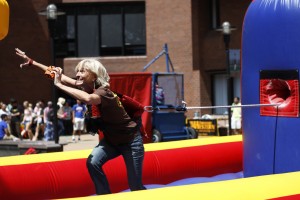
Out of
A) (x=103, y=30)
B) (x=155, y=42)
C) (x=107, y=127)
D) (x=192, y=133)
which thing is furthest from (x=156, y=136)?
(x=103, y=30)

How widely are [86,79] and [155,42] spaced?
851 inches

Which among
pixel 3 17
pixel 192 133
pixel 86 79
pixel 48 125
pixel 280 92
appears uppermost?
pixel 3 17

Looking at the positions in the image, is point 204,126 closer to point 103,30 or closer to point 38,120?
point 38,120

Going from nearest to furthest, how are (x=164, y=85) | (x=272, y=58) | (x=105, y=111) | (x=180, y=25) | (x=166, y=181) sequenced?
1. (x=105, y=111)
2. (x=272, y=58)
3. (x=166, y=181)
4. (x=164, y=85)
5. (x=180, y=25)

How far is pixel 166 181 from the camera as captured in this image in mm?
6918

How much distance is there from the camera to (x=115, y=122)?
5.09m

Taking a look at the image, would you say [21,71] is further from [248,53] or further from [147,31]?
[248,53]

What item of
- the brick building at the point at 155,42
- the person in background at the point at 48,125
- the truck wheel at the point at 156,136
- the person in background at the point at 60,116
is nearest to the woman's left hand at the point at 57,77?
the truck wheel at the point at 156,136

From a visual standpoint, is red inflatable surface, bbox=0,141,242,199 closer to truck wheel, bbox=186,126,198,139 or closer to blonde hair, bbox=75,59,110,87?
blonde hair, bbox=75,59,110,87

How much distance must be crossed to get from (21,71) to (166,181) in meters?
20.3

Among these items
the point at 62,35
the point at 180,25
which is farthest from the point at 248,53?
the point at 62,35

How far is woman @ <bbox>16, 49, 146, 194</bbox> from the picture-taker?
495 centimetres

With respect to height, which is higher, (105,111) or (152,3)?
(152,3)

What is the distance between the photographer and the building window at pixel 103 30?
27109 millimetres
